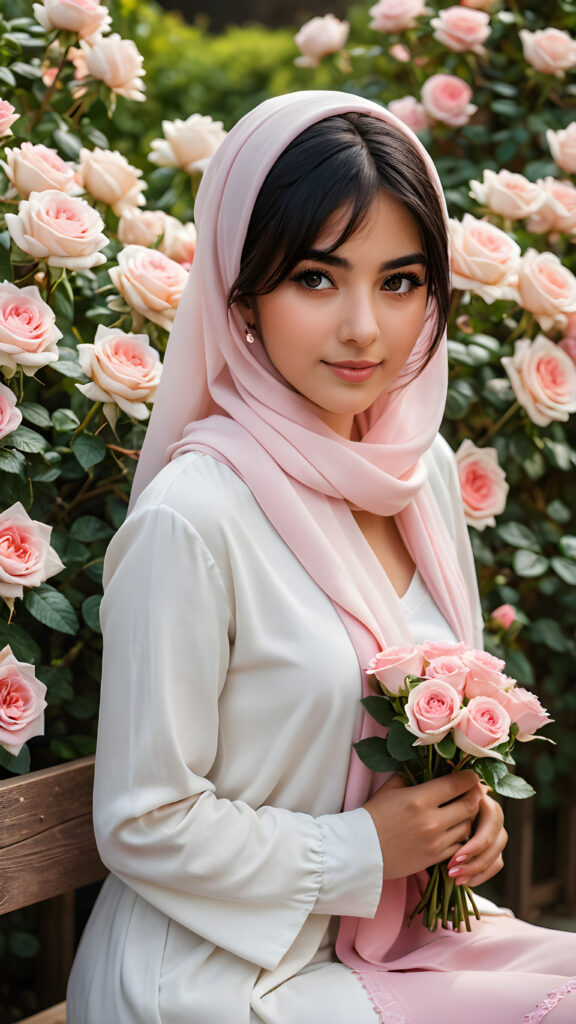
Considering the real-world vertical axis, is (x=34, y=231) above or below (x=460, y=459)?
above

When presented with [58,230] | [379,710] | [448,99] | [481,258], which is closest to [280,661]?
[379,710]

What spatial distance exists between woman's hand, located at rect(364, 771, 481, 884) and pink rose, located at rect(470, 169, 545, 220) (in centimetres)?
142

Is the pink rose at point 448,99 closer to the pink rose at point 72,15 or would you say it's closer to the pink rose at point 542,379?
Answer: the pink rose at point 542,379

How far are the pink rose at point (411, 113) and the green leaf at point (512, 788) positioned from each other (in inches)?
75.7

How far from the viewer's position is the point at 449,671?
159 cm

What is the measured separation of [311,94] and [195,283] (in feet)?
1.12

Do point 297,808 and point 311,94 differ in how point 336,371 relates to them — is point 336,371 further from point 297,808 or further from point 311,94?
point 297,808

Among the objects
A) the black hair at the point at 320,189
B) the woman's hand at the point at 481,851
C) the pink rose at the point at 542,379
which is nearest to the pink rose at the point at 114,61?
the black hair at the point at 320,189

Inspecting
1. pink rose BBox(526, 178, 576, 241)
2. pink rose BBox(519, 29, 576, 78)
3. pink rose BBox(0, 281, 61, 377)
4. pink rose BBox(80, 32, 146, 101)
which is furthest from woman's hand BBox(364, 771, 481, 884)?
pink rose BBox(519, 29, 576, 78)

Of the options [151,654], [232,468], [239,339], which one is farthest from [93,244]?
[151,654]

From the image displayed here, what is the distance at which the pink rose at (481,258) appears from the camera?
7.83ft

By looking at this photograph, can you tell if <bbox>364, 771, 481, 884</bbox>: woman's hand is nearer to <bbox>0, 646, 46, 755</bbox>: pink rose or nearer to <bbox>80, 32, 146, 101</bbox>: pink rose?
<bbox>0, 646, 46, 755</bbox>: pink rose

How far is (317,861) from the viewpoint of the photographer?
5.27 ft

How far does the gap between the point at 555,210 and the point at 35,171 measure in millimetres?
1257
